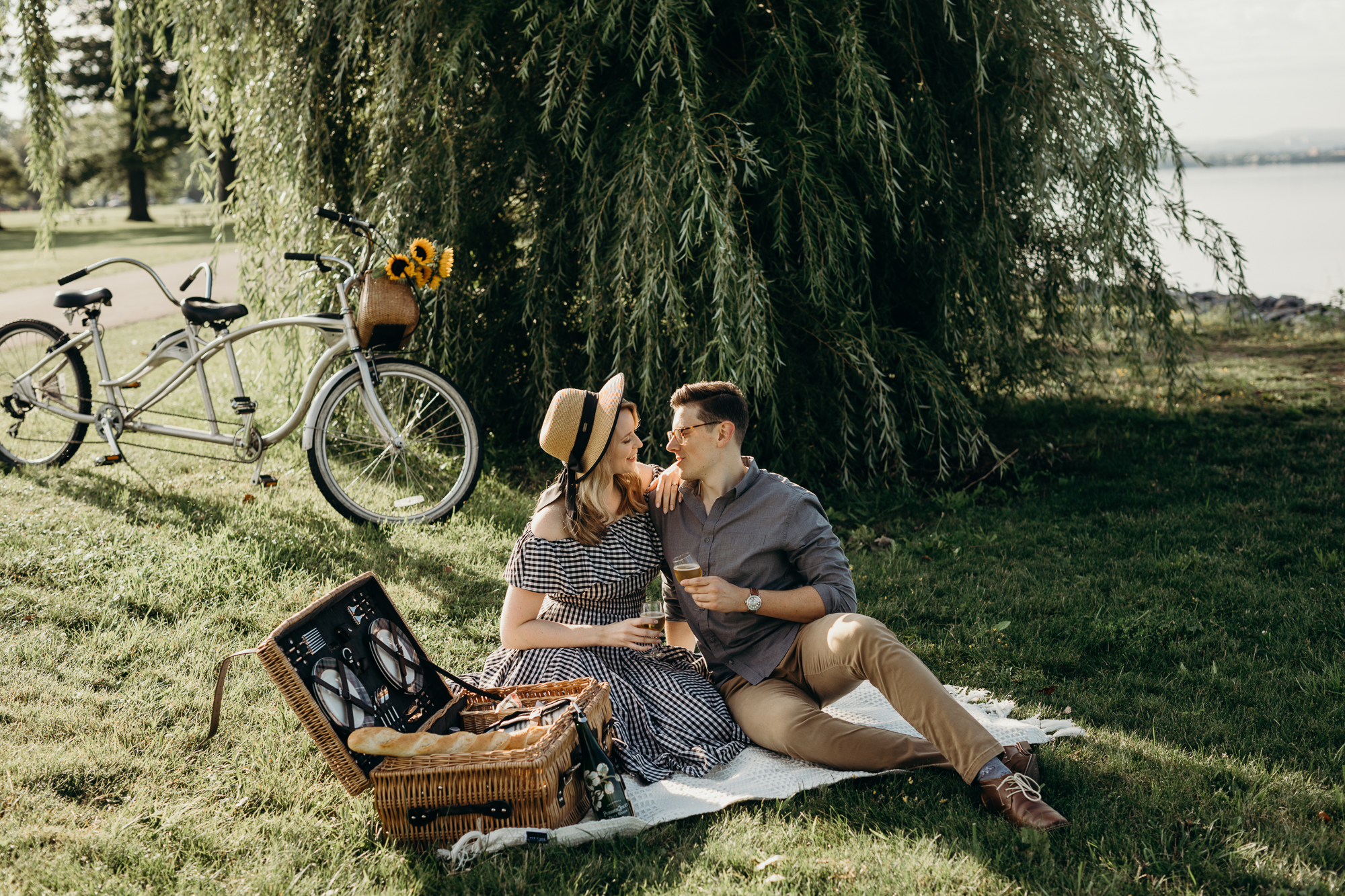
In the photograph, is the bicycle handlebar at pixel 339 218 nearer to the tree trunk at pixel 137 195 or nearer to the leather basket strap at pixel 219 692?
the leather basket strap at pixel 219 692

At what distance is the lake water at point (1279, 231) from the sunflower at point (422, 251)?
4.30 metres

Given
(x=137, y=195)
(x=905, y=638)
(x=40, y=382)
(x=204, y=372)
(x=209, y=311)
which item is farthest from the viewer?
(x=137, y=195)

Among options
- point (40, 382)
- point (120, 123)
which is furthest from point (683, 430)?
point (120, 123)

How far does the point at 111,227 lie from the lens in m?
35.0

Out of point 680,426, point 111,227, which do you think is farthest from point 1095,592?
point 111,227

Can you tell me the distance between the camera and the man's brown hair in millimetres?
3109

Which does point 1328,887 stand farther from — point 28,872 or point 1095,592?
point 28,872

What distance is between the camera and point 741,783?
115 inches

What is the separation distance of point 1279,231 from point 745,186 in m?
23.7

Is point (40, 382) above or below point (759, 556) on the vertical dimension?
above

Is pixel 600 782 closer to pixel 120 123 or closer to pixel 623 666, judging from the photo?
Result: pixel 623 666

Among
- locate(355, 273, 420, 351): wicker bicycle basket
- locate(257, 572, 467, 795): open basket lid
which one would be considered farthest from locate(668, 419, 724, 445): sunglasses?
locate(355, 273, 420, 351): wicker bicycle basket

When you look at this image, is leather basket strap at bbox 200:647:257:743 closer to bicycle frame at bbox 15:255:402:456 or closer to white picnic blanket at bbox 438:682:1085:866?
white picnic blanket at bbox 438:682:1085:866

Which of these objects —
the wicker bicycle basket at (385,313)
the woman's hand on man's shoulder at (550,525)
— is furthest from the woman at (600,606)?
the wicker bicycle basket at (385,313)
